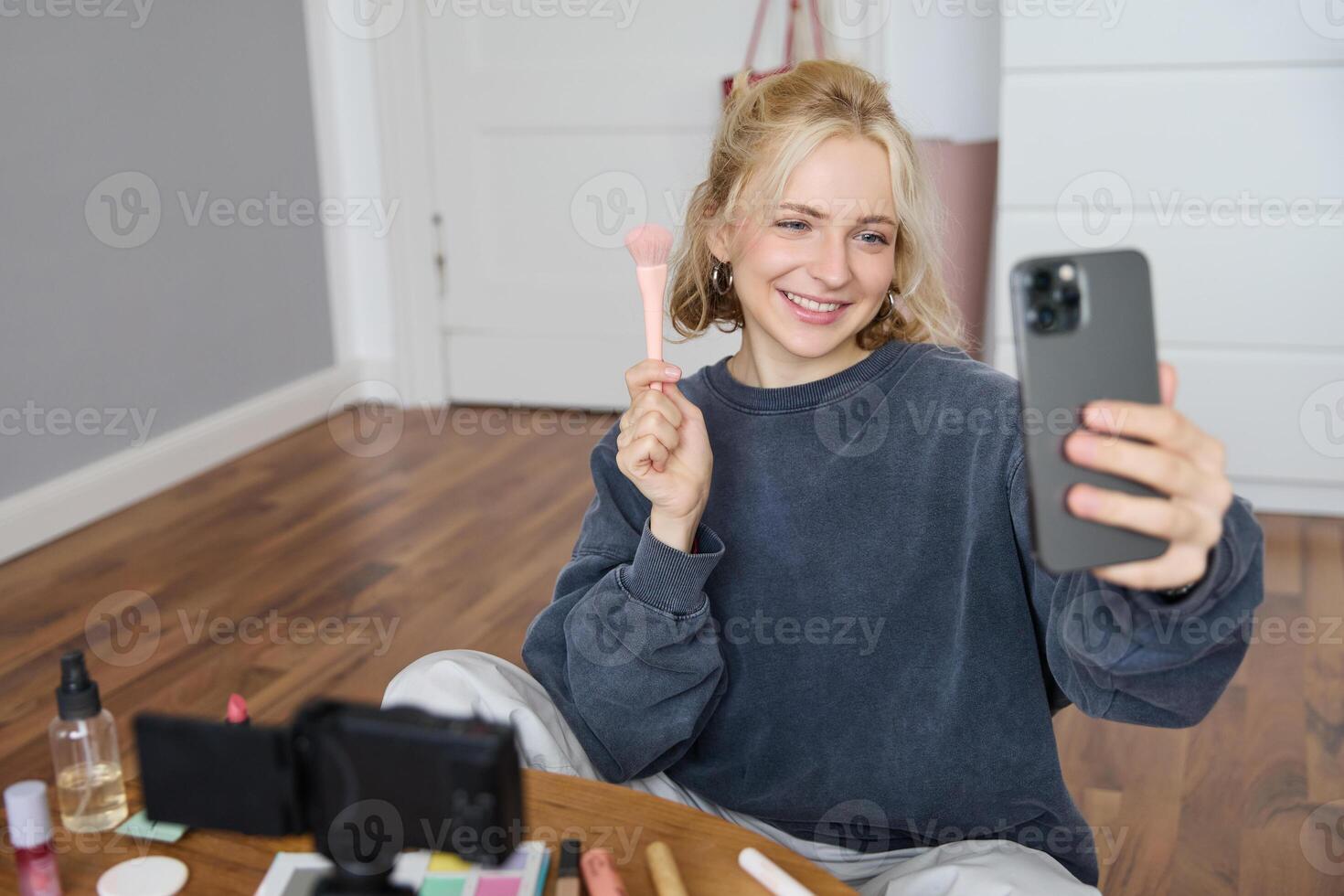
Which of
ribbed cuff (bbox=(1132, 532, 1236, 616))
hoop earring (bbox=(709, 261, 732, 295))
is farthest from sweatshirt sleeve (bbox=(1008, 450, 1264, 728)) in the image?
hoop earring (bbox=(709, 261, 732, 295))

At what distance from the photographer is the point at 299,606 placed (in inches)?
93.4

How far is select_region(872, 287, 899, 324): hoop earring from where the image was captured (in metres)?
1.25

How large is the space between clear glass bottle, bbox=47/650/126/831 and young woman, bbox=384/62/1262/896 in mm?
199

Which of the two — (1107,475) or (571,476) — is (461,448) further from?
(1107,475)

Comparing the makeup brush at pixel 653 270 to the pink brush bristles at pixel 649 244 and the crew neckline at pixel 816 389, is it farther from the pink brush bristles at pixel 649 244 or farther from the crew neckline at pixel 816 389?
the crew neckline at pixel 816 389

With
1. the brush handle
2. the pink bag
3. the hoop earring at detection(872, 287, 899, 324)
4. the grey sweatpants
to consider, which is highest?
the pink bag

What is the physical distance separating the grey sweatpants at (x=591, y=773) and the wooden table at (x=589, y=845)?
79 mm

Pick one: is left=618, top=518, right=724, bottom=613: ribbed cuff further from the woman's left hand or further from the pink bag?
the pink bag

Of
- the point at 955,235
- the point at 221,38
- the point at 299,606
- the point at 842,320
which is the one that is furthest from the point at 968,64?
the point at 842,320

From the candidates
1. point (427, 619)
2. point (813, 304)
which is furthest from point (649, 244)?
point (427, 619)

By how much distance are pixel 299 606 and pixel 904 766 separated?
5.06 feet

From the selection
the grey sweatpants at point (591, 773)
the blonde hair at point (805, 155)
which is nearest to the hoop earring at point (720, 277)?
the blonde hair at point (805, 155)

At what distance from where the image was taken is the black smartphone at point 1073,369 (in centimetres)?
62

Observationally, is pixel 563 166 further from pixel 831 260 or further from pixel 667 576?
pixel 667 576
